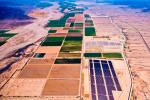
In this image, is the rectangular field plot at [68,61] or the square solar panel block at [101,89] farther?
the rectangular field plot at [68,61]

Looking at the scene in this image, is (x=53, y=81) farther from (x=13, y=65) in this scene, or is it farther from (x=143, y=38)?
(x=143, y=38)

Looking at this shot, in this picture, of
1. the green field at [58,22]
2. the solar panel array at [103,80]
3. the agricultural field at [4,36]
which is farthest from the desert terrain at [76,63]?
the green field at [58,22]

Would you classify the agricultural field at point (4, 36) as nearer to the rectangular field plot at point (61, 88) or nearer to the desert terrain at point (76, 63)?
the desert terrain at point (76, 63)

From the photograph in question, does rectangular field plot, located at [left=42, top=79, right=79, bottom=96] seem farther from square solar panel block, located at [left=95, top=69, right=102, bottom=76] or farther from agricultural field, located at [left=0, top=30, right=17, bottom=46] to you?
agricultural field, located at [left=0, top=30, right=17, bottom=46]

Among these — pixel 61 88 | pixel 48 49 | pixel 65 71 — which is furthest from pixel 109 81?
pixel 48 49

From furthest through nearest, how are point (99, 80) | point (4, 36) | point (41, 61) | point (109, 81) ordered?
1. point (4, 36)
2. point (41, 61)
3. point (99, 80)
4. point (109, 81)

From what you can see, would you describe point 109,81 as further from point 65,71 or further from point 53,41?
point 53,41
